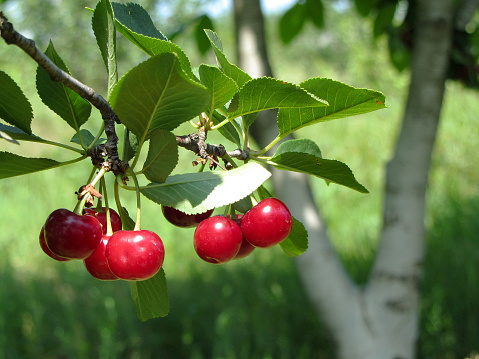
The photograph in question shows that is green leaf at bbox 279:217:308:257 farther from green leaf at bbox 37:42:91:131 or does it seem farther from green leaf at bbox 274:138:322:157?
green leaf at bbox 37:42:91:131

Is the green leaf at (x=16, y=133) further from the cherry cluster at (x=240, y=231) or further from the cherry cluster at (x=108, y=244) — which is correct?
the cherry cluster at (x=240, y=231)

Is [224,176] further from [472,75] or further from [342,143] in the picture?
[342,143]

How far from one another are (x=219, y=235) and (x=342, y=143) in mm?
4972

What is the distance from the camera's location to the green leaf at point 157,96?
1.73 feet

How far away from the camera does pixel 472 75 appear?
2.08m

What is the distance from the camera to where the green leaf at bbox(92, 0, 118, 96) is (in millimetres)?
611

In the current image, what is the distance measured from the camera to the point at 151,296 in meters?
0.71

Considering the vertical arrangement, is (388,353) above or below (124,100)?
below

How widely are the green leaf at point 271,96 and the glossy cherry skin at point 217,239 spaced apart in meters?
0.15

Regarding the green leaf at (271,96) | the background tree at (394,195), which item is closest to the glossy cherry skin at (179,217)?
the green leaf at (271,96)

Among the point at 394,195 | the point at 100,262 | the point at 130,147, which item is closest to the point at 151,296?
the point at 100,262

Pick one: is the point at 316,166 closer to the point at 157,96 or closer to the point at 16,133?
the point at 157,96

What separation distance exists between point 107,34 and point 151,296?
0.36 m

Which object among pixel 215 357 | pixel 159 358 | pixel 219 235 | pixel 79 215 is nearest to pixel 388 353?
pixel 215 357
